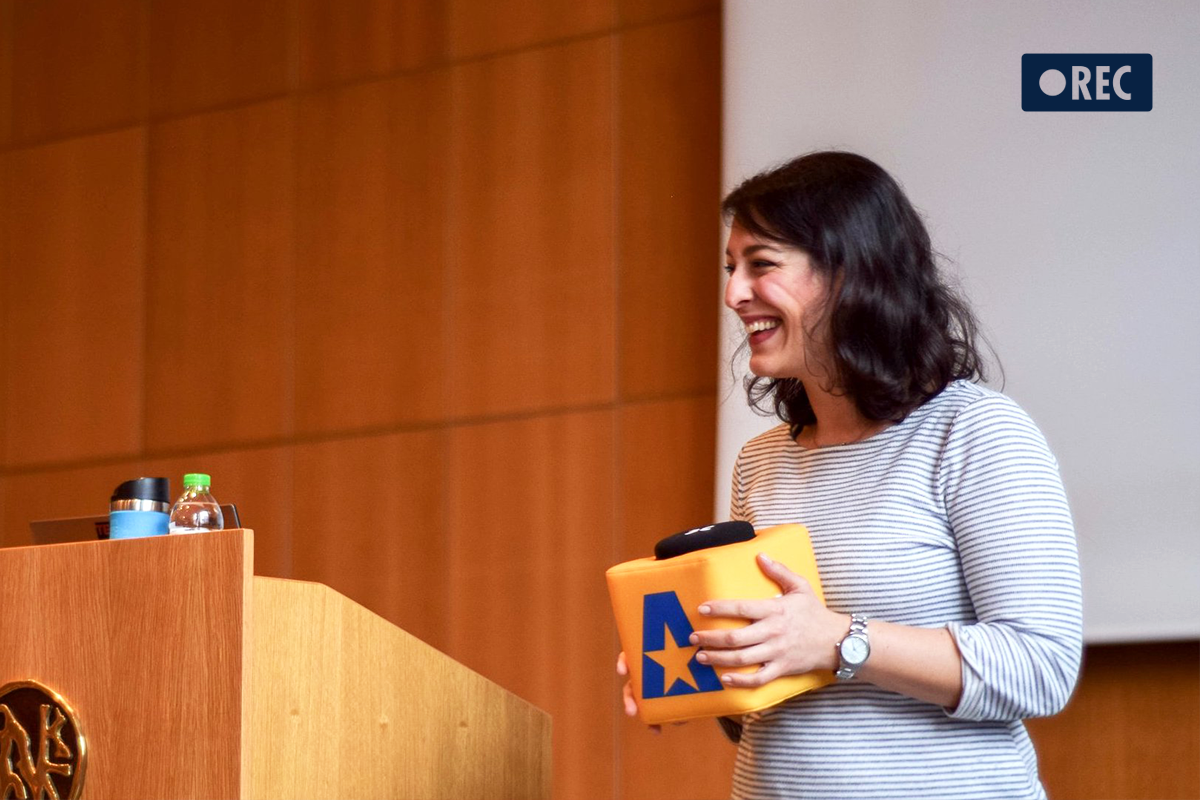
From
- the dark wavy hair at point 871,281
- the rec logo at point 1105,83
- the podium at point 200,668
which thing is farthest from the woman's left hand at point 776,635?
the rec logo at point 1105,83

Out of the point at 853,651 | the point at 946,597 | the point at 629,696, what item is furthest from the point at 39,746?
the point at 946,597

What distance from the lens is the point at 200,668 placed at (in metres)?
1.50

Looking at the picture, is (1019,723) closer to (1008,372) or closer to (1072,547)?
(1072,547)

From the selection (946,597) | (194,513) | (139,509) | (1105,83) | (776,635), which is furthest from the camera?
(1105,83)

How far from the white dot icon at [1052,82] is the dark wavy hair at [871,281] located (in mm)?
1411

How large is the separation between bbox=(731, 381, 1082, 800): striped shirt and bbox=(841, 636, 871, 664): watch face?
0.10 metres

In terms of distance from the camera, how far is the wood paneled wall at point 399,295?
3.48 metres

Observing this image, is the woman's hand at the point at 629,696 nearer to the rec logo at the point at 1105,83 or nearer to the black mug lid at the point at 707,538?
the black mug lid at the point at 707,538

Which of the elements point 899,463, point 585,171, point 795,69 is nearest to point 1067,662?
point 899,463

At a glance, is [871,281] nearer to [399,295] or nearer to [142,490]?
[142,490]

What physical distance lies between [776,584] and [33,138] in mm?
3821

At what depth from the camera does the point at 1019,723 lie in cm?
156

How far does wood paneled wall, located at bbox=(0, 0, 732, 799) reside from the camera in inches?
137

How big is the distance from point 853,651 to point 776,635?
3.4 inches
